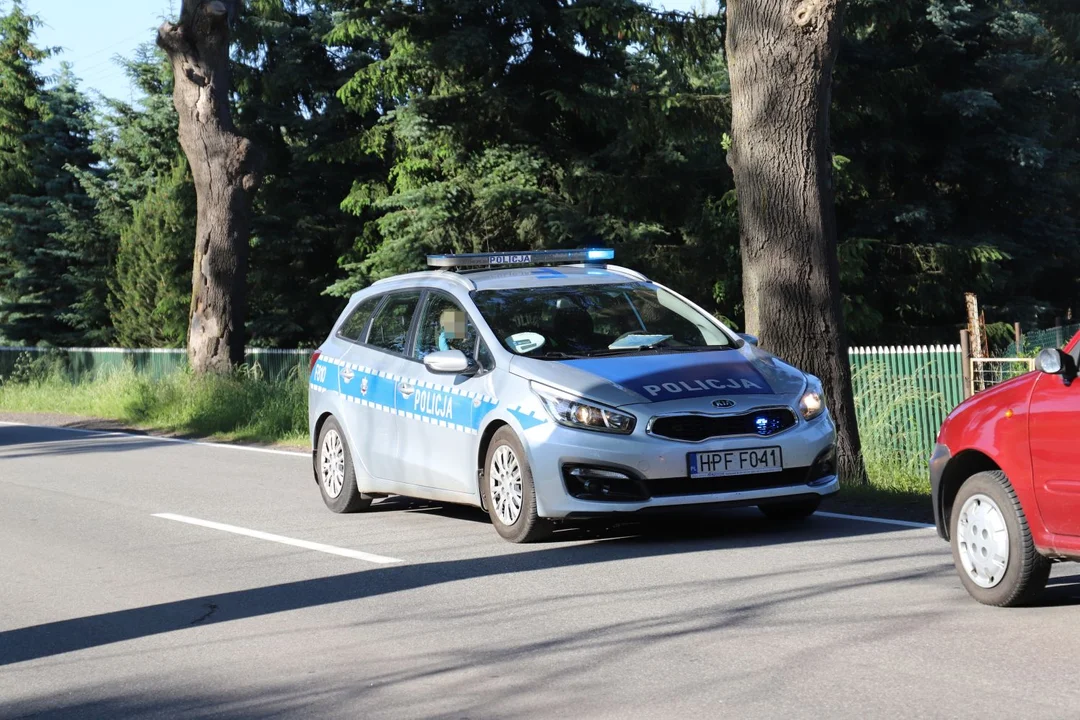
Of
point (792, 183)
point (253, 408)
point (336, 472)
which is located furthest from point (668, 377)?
point (253, 408)

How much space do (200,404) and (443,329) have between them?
14.6 meters

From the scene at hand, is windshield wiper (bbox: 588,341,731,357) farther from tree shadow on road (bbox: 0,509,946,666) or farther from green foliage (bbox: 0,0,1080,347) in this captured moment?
green foliage (bbox: 0,0,1080,347)

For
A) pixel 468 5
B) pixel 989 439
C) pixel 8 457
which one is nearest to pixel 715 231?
pixel 468 5

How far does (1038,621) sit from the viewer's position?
6496 mm

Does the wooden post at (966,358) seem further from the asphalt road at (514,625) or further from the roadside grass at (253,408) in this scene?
the asphalt road at (514,625)

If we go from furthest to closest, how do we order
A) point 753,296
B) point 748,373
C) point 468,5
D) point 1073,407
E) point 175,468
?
point 468,5 < point 175,468 < point 753,296 < point 748,373 < point 1073,407

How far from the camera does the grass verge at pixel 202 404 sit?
21.6 metres

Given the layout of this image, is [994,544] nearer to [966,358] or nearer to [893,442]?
[893,442]

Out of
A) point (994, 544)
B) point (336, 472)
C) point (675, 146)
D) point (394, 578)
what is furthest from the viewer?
point (675, 146)

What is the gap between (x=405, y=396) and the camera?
10.6 meters

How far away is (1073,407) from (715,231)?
23.3 metres

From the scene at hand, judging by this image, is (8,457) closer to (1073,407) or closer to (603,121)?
(603,121)

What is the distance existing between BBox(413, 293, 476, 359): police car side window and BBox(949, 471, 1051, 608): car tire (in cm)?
392

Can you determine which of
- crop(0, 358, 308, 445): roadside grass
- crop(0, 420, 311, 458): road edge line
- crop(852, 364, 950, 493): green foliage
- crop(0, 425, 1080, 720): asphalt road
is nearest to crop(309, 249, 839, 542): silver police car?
crop(0, 425, 1080, 720): asphalt road
